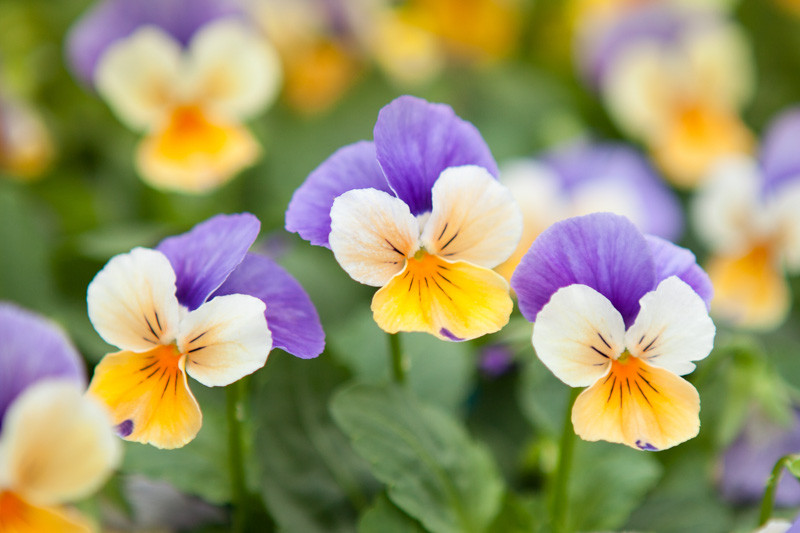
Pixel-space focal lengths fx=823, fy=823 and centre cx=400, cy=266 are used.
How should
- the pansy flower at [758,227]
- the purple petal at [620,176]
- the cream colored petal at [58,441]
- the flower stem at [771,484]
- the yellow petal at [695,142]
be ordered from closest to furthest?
the cream colored petal at [58,441] < the flower stem at [771,484] < the pansy flower at [758,227] < the purple petal at [620,176] < the yellow petal at [695,142]

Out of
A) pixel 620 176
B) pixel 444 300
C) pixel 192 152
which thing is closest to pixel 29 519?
pixel 444 300

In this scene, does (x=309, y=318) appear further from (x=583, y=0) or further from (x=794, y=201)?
(x=583, y=0)

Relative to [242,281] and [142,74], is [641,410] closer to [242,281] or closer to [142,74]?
[242,281]

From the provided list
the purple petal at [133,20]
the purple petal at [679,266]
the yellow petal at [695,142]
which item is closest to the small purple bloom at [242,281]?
the purple petal at [679,266]

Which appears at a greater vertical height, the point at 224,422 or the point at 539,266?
the point at 539,266

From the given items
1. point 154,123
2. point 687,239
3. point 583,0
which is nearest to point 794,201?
point 687,239

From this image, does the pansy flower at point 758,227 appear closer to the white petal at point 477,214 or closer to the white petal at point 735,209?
the white petal at point 735,209
